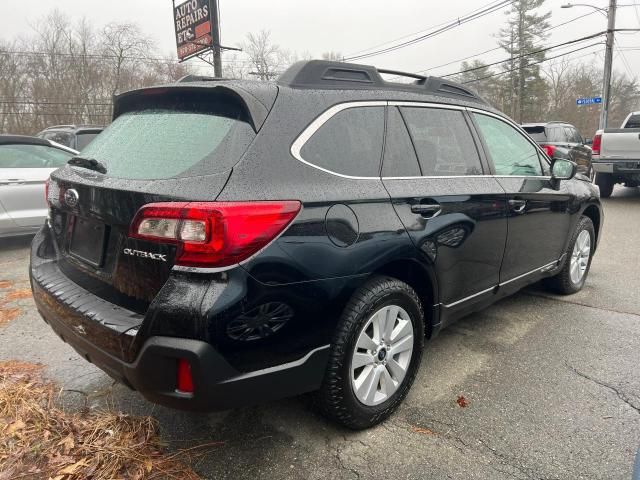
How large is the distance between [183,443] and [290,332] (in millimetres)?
903

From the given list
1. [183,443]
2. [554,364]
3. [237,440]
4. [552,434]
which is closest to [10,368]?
[183,443]

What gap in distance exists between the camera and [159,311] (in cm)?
179

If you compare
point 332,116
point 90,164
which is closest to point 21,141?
point 90,164

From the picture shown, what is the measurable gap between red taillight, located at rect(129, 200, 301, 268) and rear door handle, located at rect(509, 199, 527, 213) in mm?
1983

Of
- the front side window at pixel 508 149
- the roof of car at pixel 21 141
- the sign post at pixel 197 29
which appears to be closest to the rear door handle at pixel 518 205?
the front side window at pixel 508 149

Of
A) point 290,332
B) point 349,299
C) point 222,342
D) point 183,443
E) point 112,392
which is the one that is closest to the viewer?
point 222,342

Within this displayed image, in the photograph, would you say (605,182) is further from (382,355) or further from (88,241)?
(88,241)

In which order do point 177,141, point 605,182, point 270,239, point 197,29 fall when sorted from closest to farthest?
point 270,239 < point 177,141 < point 605,182 < point 197,29

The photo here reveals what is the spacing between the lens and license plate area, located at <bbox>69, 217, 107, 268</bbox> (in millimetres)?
2145

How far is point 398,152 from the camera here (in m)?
2.54

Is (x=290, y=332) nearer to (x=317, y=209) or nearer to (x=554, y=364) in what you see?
(x=317, y=209)

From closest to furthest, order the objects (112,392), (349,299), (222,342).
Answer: (222,342) → (349,299) → (112,392)

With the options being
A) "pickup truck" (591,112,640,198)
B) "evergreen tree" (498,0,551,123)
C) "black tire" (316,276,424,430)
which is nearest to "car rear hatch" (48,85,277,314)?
"black tire" (316,276,424,430)

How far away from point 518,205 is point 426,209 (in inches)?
43.2
